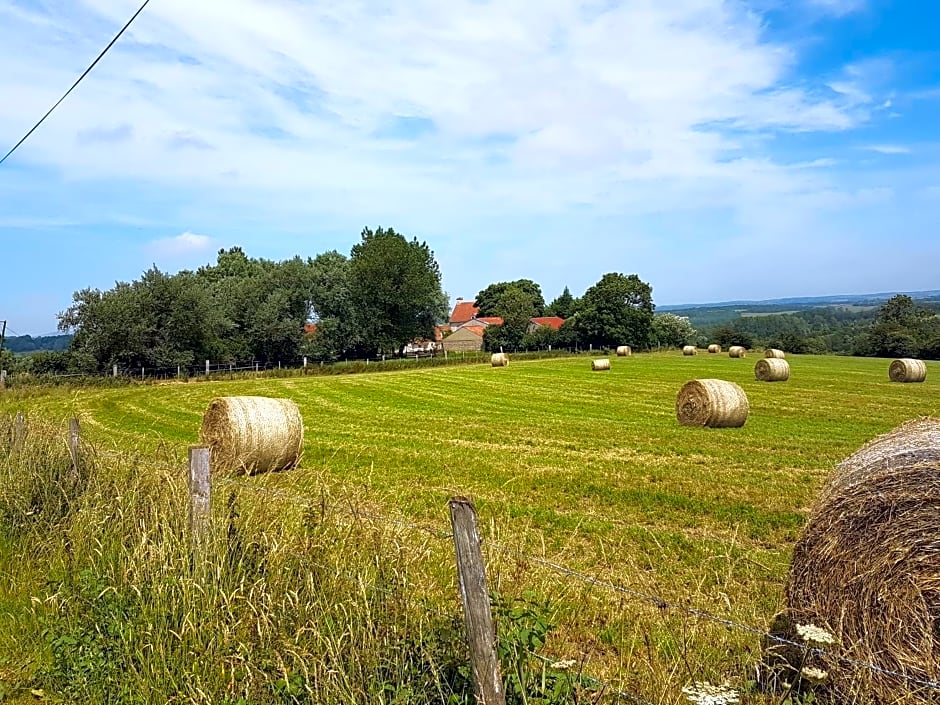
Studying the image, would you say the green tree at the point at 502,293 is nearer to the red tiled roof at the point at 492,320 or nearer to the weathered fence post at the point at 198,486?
the red tiled roof at the point at 492,320

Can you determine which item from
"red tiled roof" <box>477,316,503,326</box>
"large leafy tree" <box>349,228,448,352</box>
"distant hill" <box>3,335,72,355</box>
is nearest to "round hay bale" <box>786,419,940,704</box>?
"distant hill" <box>3,335,72,355</box>

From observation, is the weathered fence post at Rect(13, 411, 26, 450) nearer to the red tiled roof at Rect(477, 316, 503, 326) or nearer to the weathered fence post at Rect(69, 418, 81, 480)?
the weathered fence post at Rect(69, 418, 81, 480)

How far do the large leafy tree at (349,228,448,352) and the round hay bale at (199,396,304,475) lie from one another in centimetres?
5331

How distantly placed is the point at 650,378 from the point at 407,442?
24.2m

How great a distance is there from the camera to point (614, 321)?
80875 millimetres

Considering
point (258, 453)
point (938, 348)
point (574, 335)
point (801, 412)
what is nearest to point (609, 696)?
point (258, 453)

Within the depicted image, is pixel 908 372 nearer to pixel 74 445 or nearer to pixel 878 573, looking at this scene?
pixel 878 573

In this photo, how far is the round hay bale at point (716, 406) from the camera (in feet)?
61.6

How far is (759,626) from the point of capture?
18.0 feet

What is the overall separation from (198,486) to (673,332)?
91392 millimetres

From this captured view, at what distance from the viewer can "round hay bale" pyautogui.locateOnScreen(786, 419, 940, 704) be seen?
162 inches

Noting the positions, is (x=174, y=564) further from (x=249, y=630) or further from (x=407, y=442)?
(x=407, y=442)

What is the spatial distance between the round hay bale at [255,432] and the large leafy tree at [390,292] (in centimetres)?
5331

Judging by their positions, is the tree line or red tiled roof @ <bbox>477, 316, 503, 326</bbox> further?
red tiled roof @ <bbox>477, 316, 503, 326</bbox>
